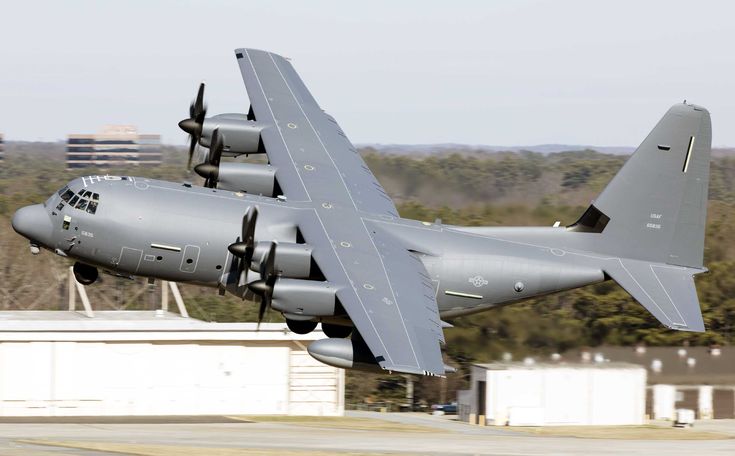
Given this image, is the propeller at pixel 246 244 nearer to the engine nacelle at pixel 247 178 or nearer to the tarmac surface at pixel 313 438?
the engine nacelle at pixel 247 178

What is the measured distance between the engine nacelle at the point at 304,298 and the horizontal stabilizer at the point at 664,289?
11055mm

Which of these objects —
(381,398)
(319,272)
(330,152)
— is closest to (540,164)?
(381,398)

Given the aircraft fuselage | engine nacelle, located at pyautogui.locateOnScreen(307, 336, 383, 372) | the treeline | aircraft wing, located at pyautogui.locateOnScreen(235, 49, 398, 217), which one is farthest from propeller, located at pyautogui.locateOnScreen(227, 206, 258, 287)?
the treeline

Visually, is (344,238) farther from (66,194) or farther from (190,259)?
(66,194)

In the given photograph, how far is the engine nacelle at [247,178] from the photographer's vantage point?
35.2 metres

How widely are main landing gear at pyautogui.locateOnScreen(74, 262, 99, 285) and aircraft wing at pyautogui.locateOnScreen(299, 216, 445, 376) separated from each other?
23.5 ft

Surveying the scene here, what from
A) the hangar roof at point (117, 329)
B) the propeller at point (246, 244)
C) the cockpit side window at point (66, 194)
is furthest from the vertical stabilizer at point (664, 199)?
the hangar roof at point (117, 329)

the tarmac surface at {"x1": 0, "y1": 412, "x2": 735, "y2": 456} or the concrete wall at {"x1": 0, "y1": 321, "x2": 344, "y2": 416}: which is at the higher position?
the concrete wall at {"x1": 0, "y1": 321, "x2": 344, "y2": 416}

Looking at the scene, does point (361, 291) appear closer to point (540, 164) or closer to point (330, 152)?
point (330, 152)

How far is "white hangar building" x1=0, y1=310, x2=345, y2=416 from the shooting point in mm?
51469

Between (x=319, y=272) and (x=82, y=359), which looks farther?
(x=82, y=359)

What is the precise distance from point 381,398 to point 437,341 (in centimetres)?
3996

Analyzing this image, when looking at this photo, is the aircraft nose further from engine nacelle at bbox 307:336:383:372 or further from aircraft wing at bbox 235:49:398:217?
engine nacelle at bbox 307:336:383:372

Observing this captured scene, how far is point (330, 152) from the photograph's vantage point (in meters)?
37.9
